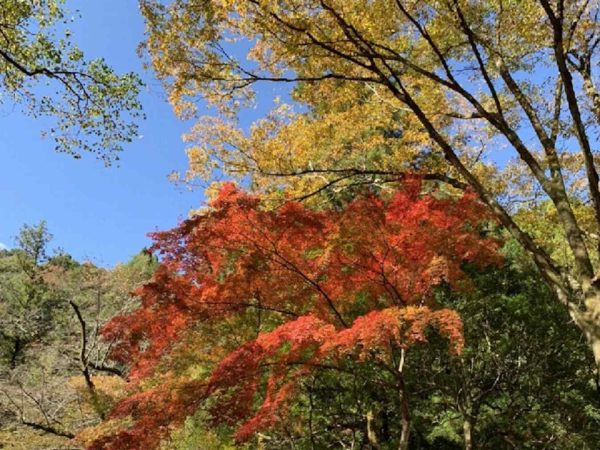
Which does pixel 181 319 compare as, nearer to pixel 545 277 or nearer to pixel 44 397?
pixel 545 277

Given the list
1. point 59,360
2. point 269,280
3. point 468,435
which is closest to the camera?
point 269,280

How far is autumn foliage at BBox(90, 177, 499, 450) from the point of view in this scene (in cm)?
570

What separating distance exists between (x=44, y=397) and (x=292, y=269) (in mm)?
8127

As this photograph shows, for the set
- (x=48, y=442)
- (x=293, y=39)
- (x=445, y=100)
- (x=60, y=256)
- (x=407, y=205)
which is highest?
(x=60, y=256)

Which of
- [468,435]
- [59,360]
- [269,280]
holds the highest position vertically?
[59,360]

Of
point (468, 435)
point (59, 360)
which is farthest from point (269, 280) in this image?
point (59, 360)

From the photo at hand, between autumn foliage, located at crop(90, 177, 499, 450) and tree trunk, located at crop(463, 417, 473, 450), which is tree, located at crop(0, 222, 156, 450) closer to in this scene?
autumn foliage, located at crop(90, 177, 499, 450)

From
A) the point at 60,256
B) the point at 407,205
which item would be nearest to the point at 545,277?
A: the point at 407,205

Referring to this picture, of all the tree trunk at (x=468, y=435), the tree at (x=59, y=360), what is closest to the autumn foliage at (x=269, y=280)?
the tree at (x=59, y=360)

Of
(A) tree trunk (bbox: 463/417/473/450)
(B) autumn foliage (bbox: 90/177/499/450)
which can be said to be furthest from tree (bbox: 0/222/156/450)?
(A) tree trunk (bbox: 463/417/473/450)

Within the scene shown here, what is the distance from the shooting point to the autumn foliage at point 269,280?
5699mm

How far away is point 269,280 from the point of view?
6176 mm

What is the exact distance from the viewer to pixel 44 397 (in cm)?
1098

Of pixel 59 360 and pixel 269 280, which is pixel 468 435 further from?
pixel 59 360
